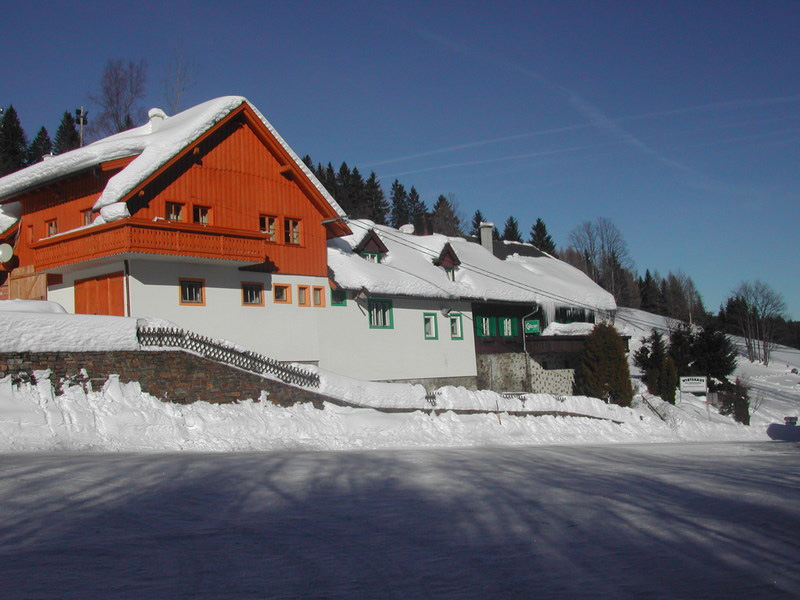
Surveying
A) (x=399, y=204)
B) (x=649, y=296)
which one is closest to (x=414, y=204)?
(x=399, y=204)

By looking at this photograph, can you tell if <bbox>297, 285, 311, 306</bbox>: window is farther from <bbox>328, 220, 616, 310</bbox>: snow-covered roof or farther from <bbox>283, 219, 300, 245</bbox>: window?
<bbox>283, 219, 300, 245</bbox>: window

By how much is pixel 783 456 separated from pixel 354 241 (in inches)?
816

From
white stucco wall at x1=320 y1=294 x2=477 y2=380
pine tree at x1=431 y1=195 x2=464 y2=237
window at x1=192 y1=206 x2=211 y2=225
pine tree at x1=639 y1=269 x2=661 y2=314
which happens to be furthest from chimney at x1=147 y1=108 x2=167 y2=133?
pine tree at x1=639 y1=269 x2=661 y2=314

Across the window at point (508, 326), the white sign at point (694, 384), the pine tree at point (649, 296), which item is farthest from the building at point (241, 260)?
the pine tree at point (649, 296)

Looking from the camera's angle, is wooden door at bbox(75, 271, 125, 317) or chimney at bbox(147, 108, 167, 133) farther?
chimney at bbox(147, 108, 167, 133)

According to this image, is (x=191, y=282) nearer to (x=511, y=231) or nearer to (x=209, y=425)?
(x=209, y=425)

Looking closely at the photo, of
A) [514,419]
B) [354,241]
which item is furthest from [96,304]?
[514,419]

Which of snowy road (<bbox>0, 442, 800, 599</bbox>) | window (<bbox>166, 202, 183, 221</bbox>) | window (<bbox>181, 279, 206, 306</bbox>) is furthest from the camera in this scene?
window (<bbox>166, 202, 183, 221</bbox>)

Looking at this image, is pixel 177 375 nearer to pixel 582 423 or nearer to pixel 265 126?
pixel 265 126

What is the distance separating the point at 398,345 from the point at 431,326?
249 centimetres

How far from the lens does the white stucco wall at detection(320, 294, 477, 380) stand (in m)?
29.0

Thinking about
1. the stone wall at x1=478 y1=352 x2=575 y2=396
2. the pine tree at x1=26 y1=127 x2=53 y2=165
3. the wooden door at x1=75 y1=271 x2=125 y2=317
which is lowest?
the stone wall at x1=478 y1=352 x2=575 y2=396

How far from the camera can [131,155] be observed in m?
24.4

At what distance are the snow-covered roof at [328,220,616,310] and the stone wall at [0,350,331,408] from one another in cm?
886
